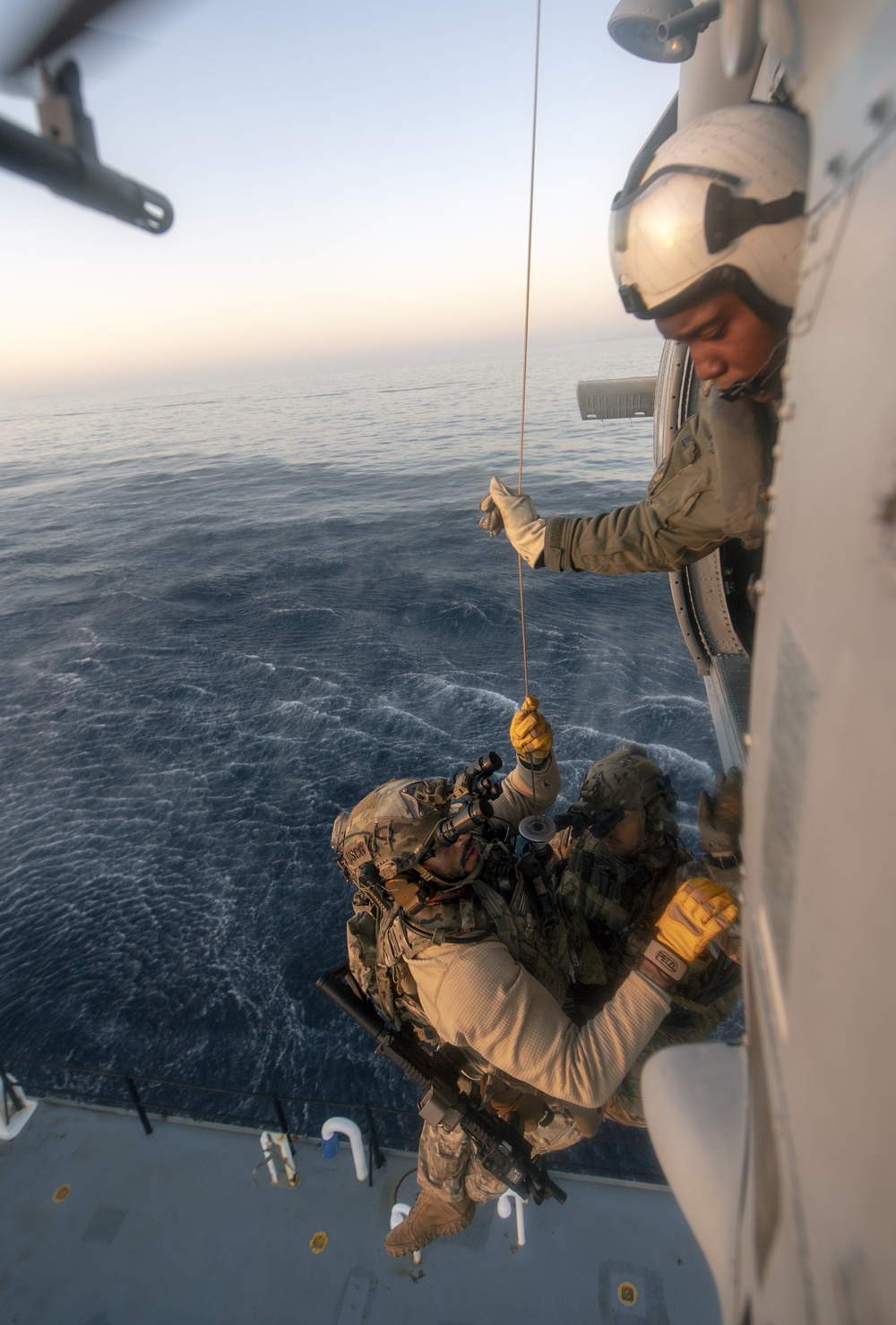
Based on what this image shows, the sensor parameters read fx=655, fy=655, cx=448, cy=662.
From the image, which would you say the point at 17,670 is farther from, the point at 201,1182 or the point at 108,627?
the point at 201,1182

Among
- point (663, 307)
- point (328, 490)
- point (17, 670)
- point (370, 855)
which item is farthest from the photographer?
point (328, 490)

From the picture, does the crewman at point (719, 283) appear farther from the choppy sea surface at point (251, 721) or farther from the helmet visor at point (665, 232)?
the choppy sea surface at point (251, 721)

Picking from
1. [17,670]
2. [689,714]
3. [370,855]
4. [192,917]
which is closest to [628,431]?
[689,714]

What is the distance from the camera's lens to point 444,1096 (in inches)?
175

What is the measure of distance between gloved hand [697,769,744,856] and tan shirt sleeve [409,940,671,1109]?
0.82 m

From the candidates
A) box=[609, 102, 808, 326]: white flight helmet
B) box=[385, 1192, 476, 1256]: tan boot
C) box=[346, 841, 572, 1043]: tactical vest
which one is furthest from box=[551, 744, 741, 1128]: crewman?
box=[609, 102, 808, 326]: white flight helmet

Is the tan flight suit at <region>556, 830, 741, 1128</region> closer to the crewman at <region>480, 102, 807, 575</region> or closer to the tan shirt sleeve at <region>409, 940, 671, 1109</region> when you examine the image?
the tan shirt sleeve at <region>409, 940, 671, 1109</region>

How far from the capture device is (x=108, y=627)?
20.2 meters

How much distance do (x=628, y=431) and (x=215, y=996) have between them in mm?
42262

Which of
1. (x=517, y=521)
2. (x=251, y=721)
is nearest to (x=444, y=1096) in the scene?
(x=517, y=521)

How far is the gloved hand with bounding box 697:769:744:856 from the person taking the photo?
10.8 ft

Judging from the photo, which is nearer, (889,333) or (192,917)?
(889,333)

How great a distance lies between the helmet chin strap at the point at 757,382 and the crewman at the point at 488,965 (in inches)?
89.8

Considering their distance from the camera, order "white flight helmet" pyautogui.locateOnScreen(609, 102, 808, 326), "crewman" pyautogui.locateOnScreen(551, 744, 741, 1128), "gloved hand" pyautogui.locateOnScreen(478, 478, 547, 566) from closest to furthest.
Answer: "white flight helmet" pyautogui.locateOnScreen(609, 102, 808, 326) → "gloved hand" pyautogui.locateOnScreen(478, 478, 547, 566) → "crewman" pyautogui.locateOnScreen(551, 744, 741, 1128)
